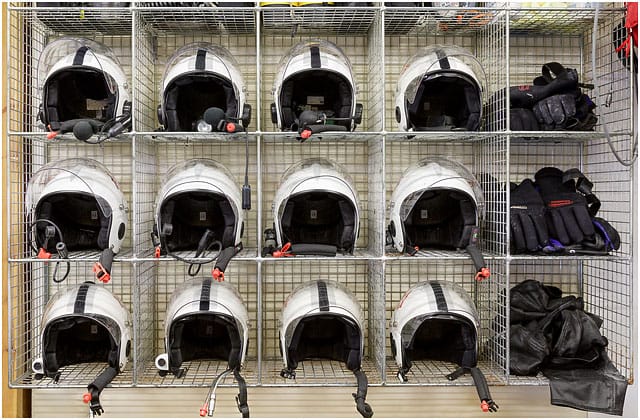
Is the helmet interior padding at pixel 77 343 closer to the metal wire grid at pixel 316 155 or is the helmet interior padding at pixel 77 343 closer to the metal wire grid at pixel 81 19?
the metal wire grid at pixel 316 155

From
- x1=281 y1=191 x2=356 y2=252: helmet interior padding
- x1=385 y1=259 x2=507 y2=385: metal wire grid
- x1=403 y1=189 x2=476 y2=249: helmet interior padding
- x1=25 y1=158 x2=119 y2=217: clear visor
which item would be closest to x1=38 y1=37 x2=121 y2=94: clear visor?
x1=25 y1=158 x2=119 y2=217: clear visor

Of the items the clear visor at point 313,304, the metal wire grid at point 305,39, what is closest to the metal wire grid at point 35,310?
the clear visor at point 313,304

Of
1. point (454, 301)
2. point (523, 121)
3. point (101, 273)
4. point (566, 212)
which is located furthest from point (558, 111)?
point (101, 273)

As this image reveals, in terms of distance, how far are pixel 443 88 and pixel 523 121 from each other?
441mm

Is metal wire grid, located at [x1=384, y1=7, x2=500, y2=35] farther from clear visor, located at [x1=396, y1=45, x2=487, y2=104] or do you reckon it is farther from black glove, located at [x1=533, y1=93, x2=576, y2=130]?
black glove, located at [x1=533, y1=93, x2=576, y2=130]

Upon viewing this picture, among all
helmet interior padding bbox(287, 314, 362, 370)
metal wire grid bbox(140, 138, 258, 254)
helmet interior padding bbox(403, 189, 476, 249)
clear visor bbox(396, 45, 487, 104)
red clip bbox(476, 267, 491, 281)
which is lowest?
helmet interior padding bbox(287, 314, 362, 370)

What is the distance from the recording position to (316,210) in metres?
2.59

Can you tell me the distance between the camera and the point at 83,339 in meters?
2.55

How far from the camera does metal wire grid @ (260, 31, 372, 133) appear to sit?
2891 mm

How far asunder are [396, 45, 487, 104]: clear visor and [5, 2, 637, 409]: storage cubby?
0.17 meters

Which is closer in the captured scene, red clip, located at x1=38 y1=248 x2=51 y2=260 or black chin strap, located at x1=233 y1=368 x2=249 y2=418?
black chin strap, located at x1=233 y1=368 x2=249 y2=418

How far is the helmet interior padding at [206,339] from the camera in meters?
2.37

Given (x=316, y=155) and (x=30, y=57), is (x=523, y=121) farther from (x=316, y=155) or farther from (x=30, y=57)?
(x=30, y=57)

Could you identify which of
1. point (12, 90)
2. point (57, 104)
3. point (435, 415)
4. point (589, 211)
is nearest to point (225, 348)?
point (435, 415)
